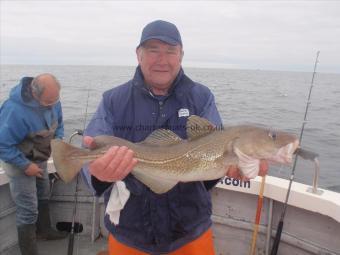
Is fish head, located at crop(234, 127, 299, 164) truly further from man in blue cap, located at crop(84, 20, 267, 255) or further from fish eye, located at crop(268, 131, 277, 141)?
man in blue cap, located at crop(84, 20, 267, 255)

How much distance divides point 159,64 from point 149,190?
119 centimetres

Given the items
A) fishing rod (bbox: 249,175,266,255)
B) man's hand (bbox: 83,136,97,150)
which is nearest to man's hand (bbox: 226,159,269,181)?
man's hand (bbox: 83,136,97,150)

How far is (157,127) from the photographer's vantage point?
358cm

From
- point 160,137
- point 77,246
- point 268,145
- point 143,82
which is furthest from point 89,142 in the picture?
point 77,246

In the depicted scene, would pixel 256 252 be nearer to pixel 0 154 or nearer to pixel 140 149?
pixel 140 149

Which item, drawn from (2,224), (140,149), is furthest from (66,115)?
(140,149)

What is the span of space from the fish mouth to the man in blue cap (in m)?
0.14

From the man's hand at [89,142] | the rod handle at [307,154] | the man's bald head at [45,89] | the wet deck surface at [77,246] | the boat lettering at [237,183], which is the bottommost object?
the wet deck surface at [77,246]

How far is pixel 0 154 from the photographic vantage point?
5.03 m

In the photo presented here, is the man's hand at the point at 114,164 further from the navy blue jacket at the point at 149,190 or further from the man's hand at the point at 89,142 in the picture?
the navy blue jacket at the point at 149,190

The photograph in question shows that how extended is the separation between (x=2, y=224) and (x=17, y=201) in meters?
0.67

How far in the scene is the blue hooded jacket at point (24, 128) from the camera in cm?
514

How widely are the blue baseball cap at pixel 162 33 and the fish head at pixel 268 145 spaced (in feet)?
3.67

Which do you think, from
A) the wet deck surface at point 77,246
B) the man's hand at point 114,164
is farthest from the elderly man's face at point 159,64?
the wet deck surface at point 77,246
